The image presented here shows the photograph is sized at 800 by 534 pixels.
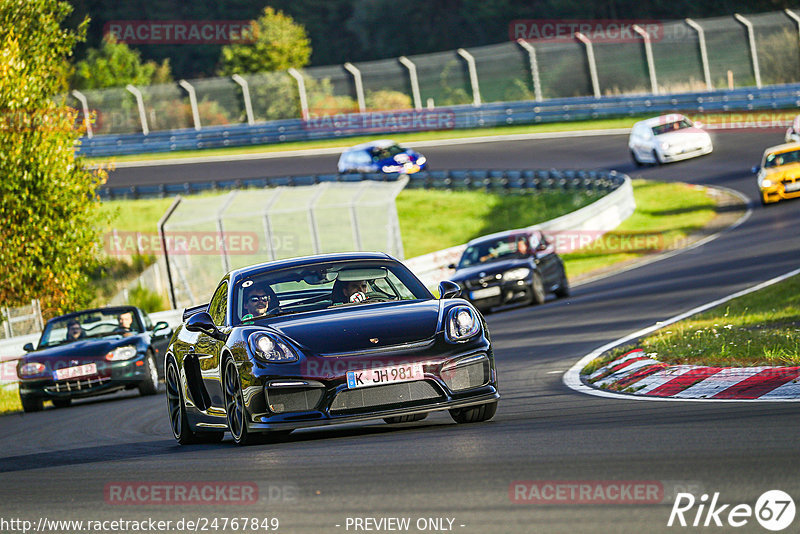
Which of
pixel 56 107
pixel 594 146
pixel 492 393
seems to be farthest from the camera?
pixel 594 146

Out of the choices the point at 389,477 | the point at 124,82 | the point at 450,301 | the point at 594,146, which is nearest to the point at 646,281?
the point at 450,301

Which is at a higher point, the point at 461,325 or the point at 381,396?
the point at 461,325

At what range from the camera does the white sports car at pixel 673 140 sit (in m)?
40.0

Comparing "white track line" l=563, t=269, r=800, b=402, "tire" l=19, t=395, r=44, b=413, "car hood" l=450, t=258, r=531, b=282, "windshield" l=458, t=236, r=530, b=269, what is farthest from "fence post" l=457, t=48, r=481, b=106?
"tire" l=19, t=395, r=44, b=413

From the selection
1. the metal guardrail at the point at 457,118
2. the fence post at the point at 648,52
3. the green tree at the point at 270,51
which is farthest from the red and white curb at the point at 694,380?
the green tree at the point at 270,51

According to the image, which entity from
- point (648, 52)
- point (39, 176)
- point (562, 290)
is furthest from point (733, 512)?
point (648, 52)

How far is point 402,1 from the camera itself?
301ft

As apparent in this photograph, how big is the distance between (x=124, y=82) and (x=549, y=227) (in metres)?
57.8

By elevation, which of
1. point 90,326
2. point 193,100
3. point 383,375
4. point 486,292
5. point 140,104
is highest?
point 140,104

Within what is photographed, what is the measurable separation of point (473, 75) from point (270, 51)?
89.4ft

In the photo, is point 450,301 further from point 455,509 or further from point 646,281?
point 646,281

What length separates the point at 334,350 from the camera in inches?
322

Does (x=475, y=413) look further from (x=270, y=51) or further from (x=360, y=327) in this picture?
(x=270, y=51)

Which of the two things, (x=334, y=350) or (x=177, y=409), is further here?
(x=177, y=409)
